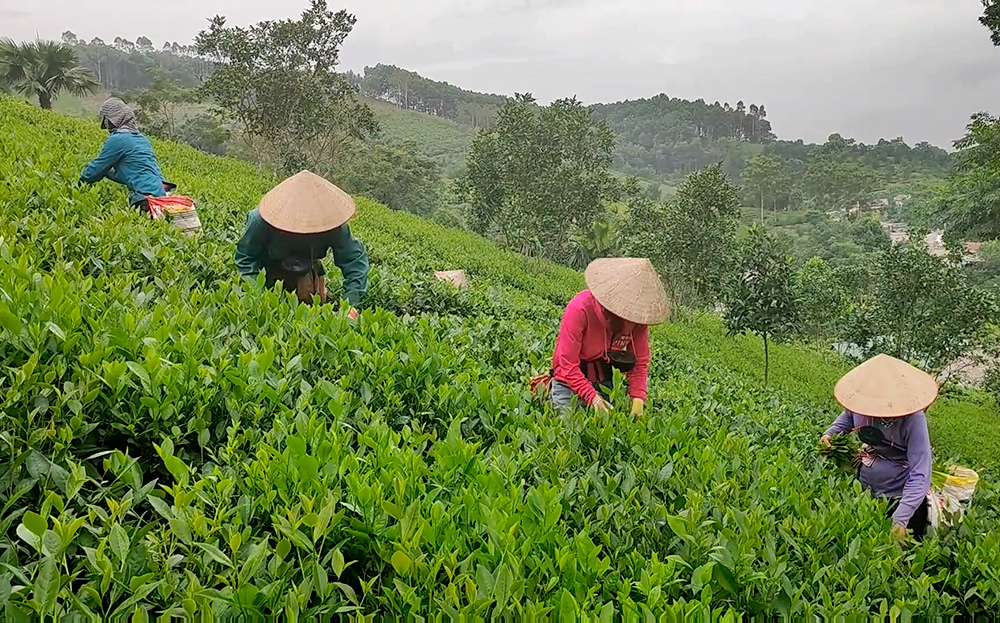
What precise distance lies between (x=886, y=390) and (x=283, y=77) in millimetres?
20379

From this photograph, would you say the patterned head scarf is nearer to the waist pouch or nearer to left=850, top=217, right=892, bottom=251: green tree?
the waist pouch

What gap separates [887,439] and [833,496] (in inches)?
34.8

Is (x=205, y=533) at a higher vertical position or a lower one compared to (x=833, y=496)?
higher

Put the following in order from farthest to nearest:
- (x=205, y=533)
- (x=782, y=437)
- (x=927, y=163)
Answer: (x=927, y=163) < (x=782, y=437) < (x=205, y=533)

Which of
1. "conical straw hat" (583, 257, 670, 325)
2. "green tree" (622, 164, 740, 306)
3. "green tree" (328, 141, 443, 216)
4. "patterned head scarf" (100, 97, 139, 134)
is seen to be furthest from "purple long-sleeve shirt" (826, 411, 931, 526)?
"green tree" (328, 141, 443, 216)

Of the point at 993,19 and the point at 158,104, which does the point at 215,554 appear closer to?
the point at 993,19

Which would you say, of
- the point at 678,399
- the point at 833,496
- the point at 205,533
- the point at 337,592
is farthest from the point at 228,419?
the point at 678,399

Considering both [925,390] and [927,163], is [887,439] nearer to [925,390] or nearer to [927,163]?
[925,390]

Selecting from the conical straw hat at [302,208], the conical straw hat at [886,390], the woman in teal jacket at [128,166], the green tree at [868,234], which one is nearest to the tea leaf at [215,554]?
the conical straw hat at [302,208]

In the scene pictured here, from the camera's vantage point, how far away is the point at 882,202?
71.9 metres

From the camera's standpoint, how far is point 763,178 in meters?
69.7

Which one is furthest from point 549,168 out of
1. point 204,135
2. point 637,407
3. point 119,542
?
point 204,135

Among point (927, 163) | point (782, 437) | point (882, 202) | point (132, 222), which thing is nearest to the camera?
point (132, 222)

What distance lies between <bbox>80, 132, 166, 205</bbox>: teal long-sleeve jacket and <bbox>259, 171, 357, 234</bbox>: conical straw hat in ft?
8.28
